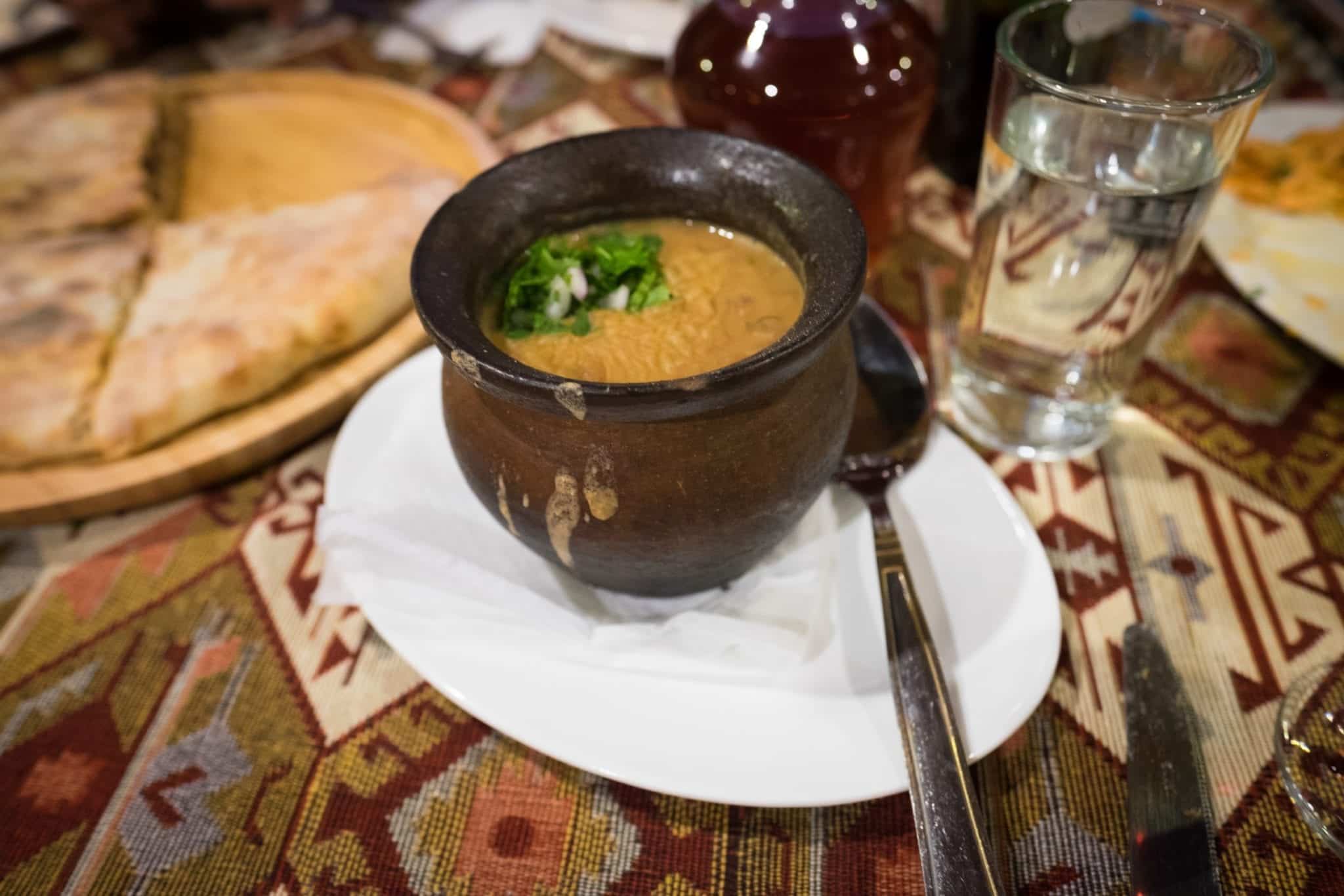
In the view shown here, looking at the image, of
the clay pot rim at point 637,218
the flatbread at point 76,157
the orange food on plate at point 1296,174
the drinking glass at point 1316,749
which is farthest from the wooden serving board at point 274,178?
the orange food on plate at point 1296,174

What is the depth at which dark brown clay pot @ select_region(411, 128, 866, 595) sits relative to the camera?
821mm

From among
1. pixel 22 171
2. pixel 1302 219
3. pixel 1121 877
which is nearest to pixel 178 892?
pixel 1121 877

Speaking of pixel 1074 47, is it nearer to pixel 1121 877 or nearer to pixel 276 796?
pixel 1121 877

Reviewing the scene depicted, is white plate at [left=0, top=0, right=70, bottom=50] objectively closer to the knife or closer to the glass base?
the glass base

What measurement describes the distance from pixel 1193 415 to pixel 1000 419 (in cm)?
32

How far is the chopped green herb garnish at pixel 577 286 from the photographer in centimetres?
104

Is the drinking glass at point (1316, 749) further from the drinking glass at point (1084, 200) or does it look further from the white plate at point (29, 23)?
the white plate at point (29, 23)

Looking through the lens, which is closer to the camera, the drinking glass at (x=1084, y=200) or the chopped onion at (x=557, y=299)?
the chopped onion at (x=557, y=299)

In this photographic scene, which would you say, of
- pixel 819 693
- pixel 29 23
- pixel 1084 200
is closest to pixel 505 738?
pixel 819 693

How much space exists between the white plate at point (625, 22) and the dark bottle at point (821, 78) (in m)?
0.74

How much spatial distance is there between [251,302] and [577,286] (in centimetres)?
75

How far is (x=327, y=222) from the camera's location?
1.67 meters

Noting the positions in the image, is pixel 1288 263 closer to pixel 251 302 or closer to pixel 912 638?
pixel 912 638

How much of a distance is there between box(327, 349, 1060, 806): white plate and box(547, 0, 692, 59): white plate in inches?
60.4
